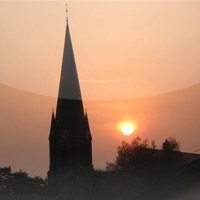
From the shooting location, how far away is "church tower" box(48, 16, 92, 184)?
6019 centimetres

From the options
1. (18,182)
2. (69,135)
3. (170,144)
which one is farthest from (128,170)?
(69,135)

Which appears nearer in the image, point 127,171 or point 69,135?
point 127,171

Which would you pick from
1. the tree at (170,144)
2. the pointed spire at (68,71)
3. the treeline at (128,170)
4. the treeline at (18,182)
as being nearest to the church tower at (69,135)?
the pointed spire at (68,71)

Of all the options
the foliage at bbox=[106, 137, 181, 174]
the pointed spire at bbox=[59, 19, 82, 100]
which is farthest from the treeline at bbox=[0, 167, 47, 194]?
the foliage at bbox=[106, 137, 181, 174]

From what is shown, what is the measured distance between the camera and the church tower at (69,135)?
6019 cm

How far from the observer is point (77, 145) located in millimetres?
64062

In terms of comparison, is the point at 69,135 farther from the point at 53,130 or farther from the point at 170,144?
the point at 170,144

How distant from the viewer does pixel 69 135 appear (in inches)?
2498

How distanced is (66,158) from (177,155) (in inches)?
966

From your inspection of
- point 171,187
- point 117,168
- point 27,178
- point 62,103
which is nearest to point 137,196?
point 171,187

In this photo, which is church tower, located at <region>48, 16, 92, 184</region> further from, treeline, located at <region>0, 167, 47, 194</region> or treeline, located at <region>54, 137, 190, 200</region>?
treeline, located at <region>54, 137, 190, 200</region>

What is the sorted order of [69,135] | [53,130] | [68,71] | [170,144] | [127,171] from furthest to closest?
[53,130], [69,135], [68,71], [170,144], [127,171]

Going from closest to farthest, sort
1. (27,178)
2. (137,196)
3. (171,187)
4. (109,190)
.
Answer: (171,187), (137,196), (109,190), (27,178)

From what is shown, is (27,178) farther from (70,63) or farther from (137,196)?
(137,196)
